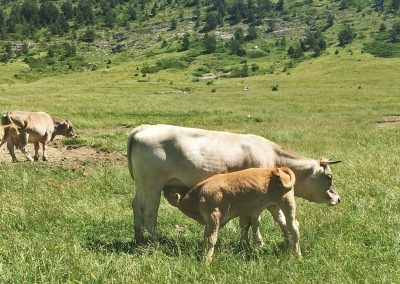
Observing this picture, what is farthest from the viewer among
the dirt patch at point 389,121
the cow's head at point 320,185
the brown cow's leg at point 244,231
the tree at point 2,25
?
the tree at point 2,25

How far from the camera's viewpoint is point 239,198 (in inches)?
292

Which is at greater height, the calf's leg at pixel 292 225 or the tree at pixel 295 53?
the calf's leg at pixel 292 225

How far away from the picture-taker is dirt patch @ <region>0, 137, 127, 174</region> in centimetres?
1731

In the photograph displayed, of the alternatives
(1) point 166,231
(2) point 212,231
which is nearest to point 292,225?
(2) point 212,231

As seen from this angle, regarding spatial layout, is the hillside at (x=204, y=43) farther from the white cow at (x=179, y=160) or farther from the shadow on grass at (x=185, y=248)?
the shadow on grass at (x=185, y=248)

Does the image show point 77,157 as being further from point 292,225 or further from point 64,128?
point 292,225

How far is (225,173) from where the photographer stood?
832cm

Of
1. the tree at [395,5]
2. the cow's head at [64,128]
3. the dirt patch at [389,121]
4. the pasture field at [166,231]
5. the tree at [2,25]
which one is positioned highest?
the pasture field at [166,231]

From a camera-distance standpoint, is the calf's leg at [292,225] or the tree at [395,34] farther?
the tree at [395,34]

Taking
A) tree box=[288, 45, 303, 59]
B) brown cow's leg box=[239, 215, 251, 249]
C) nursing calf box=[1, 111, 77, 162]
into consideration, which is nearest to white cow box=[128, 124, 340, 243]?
brown cow's leg box=[239, 215, 251, 249]

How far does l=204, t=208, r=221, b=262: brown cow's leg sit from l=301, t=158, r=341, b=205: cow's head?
2.46 m

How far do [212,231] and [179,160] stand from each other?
1.58m

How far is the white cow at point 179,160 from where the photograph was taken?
8.20 meters

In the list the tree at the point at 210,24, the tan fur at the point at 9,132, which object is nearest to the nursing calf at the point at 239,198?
the tan fur at the point at 9,132
